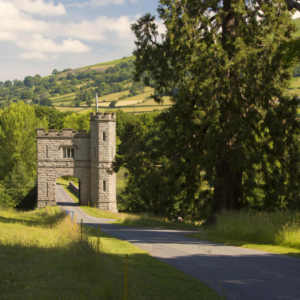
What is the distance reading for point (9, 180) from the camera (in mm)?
54969

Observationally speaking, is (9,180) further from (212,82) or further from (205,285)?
(205,285)

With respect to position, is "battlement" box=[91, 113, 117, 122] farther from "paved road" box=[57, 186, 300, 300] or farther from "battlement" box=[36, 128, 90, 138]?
"paved road" box=[57, 186, 300, 300]

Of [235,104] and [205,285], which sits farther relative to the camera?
[235,104]

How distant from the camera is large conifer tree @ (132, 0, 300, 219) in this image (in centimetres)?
1834

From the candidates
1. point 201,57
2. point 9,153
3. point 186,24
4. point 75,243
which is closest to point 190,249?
point 75,243

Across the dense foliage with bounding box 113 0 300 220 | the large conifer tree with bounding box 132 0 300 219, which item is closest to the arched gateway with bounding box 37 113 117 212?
the dense foliage with bounding box 113 0 300 220

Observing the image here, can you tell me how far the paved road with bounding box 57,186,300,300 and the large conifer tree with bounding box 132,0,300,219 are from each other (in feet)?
22.7

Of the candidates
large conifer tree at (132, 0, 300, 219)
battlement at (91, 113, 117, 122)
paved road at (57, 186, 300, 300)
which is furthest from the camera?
battlement at (91, 113, 117, 122)

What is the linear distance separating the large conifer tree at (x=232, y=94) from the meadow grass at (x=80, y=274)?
8.95 metres

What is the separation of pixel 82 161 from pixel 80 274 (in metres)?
37.9

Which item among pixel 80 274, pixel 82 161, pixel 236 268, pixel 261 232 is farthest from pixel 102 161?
pixel 80 274

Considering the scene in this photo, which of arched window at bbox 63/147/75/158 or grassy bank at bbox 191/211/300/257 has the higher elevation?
arched window at bbox 63/147/75/158

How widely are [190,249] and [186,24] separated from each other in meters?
11.3

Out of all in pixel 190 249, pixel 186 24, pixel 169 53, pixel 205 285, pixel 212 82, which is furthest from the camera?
pixel 169 53
